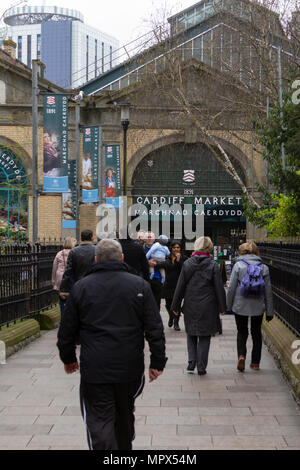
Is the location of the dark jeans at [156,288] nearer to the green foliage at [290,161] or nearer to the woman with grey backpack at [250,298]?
the green foliage at [290,161]

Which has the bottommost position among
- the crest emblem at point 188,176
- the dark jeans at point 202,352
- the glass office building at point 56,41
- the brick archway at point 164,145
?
the dark jeans at point 202,352

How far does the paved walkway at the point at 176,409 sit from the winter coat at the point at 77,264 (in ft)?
3.80

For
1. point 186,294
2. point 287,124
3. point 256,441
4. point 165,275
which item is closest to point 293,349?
point 186,294

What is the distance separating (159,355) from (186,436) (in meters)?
1.48

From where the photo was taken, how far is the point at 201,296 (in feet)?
30.8

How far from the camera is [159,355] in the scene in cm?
502

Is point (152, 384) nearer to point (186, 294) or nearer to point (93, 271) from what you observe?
point (186, 294)

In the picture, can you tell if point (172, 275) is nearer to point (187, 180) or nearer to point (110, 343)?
point (110, 343)

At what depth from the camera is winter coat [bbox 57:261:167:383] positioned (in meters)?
4.80

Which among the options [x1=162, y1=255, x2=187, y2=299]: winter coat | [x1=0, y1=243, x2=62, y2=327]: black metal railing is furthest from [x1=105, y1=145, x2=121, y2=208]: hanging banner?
[x1=162, y1=255, x2=187, y2=299]: winter coat

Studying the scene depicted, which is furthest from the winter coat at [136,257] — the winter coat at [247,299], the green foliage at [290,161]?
the green foliage at [290,161]

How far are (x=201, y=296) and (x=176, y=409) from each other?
2358 mm

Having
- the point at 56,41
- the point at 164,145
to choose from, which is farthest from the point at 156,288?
the point at 56,41

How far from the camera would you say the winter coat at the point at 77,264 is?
10.7m
